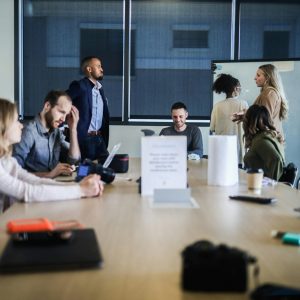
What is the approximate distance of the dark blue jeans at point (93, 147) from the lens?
407cm

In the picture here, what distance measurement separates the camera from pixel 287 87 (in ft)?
16.3

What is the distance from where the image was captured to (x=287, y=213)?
1.62 meters

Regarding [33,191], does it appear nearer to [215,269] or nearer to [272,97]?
[215,269]

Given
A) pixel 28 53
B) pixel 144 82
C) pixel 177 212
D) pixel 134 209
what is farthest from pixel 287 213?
pixel 28 53

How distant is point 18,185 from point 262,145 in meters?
1.55

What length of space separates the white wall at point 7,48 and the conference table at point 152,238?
12.1ft

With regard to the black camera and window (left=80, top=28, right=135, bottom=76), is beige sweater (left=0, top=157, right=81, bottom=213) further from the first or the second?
window (left=80, top=28, right=135, bottom=76)

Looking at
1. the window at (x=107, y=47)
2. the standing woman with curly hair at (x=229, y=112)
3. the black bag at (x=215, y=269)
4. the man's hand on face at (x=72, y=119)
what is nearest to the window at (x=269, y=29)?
the standing woman with curly hair at (x=229, y=112)

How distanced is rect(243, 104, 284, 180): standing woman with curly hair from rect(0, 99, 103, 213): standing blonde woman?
1216mm

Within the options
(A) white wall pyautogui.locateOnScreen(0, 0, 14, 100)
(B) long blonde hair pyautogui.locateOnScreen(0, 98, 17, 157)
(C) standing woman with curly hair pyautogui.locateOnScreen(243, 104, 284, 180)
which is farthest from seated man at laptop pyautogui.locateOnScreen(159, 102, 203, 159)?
(B) long blonde hair pyautogui.locateOnScreen(0, 98, 17, 157)

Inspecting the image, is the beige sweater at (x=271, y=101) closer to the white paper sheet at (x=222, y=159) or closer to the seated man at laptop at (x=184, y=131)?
the seated man at laptop at (x=184, y=131)

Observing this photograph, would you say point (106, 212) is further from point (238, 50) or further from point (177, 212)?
point (238, 50)

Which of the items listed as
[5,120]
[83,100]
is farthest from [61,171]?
[83,100]

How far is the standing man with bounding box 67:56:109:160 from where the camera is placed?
421 centimetres
